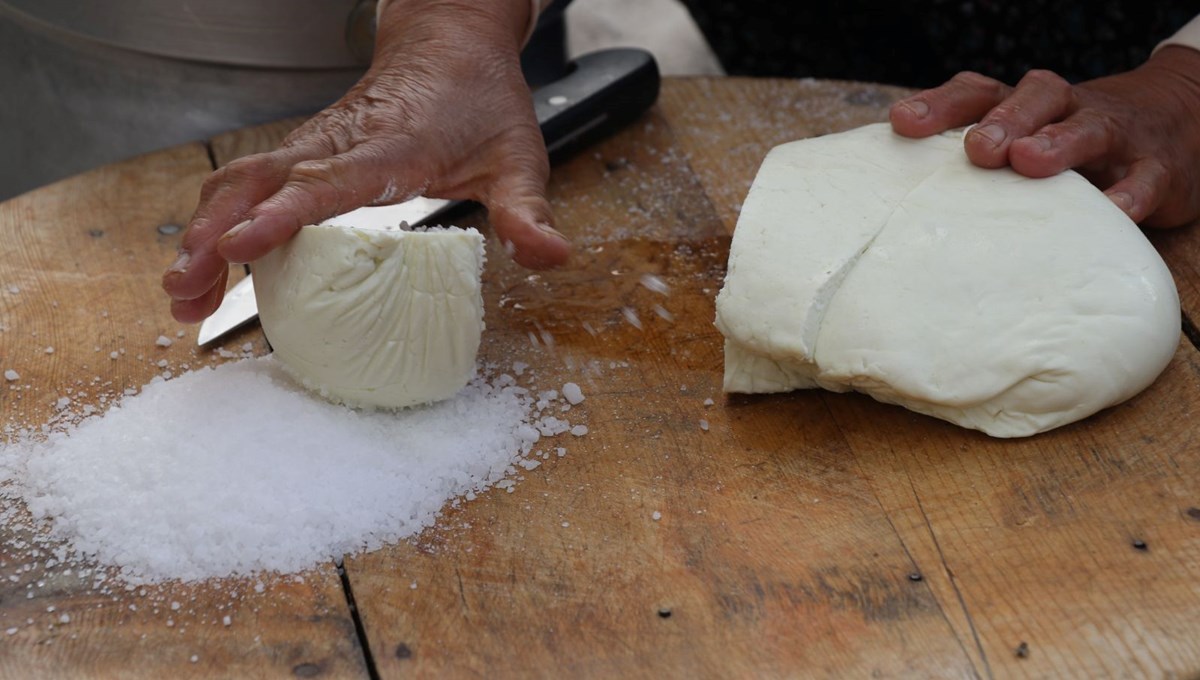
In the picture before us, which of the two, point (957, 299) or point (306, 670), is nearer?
point (306, 670)

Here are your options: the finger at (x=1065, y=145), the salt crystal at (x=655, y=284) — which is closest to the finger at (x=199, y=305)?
the salt crystal at (x=655, y=284)

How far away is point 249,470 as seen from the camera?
1.33 m

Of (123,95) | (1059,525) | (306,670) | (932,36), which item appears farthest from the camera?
(932,36)

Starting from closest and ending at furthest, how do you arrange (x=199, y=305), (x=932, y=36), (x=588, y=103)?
1. (x=199, y=305)
2. (x=588, y=103)
3. (x=932, y=36)

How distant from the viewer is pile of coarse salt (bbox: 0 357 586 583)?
1.27 meters

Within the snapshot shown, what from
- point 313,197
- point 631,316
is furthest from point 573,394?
point 313,197

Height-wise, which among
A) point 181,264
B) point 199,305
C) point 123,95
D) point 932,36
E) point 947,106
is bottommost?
point 932,36

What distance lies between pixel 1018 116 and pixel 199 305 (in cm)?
113

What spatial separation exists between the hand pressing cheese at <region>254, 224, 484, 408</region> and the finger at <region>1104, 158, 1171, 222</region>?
0.87m

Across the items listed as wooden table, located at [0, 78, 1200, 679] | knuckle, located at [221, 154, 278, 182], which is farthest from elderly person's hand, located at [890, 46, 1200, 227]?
knuckle, located at [221, 154, 278, 182]

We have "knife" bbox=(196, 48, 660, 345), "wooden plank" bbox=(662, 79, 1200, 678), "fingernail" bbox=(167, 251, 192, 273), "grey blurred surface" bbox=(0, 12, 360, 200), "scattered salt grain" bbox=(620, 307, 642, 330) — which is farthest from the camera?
"grey blurred surface" bbox=(0, 12, 360, 200)

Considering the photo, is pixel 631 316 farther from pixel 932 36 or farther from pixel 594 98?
pixel 932 36

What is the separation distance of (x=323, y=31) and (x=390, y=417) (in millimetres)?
931

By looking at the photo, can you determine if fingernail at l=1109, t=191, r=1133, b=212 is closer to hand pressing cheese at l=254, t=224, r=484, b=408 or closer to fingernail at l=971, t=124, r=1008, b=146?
fingernail at l=971, t=124, r=1008, b=146
